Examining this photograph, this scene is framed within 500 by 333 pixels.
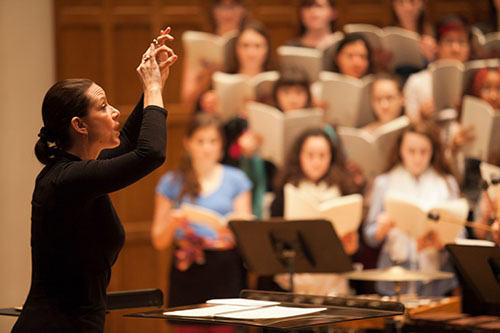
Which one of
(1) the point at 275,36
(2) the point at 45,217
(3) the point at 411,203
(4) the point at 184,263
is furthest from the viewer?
(1) the point at 275,36

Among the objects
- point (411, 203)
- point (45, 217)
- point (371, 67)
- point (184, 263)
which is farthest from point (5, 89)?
point (45, 217)

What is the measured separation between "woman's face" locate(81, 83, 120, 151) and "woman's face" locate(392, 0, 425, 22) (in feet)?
11.6

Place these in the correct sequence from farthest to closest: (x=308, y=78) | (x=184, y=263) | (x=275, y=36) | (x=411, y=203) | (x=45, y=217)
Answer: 1. (x=275, y=36)
2. (x=308, y=78)
3. (x=184, y=263)
4. (x=411, y=203)
5. (x=45, y=217)

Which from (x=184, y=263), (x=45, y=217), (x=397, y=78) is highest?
(x=397, y=78)

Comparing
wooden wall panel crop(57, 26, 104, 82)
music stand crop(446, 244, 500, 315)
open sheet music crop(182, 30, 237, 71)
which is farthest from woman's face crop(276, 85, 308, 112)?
music stand crop(446, 244, 500, 315)

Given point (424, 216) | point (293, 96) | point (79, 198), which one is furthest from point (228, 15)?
point (79, 198)

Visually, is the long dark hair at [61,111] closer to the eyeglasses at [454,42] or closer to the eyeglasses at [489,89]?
the eyeglasses at [489,89]

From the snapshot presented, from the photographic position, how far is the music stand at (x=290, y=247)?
11.3ft

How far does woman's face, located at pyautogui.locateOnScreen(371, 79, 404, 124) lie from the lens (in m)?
4.68

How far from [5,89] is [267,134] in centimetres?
170

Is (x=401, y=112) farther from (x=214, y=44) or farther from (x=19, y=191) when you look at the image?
(x=19, y=191)

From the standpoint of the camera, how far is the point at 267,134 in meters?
4.59

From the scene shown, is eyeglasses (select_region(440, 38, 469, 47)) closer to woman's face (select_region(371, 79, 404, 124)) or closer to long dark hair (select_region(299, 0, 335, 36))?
woman's face (select_region(371, 79, 404, 124))

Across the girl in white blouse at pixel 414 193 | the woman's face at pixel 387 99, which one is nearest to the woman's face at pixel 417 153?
the girl in white blouse at pixel 414 193
